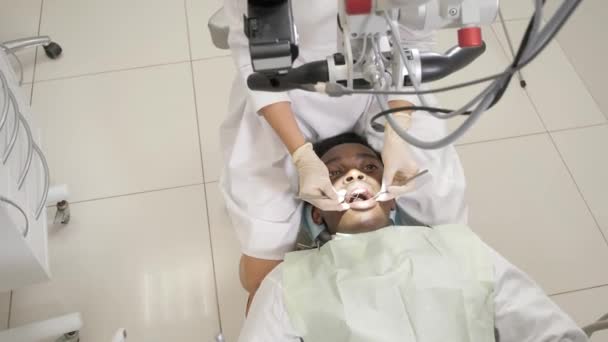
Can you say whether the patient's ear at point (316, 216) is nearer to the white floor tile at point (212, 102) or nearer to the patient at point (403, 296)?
the patient at point (403, 296)

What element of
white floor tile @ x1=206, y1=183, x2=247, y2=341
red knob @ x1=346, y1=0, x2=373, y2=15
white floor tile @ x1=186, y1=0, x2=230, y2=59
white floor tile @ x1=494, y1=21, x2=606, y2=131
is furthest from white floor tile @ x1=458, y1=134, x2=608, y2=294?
red knob @ x1=346, y1=0, x2=373, y2=15

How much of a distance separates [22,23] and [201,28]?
76 cm

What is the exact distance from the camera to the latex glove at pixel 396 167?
4.04ft

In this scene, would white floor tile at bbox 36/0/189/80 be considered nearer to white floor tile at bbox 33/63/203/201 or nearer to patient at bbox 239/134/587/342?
white floor tile at bbox 33/63/203/201

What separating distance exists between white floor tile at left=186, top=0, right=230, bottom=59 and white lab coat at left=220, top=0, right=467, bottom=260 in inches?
31.5

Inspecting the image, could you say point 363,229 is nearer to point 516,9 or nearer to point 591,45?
point 591,45

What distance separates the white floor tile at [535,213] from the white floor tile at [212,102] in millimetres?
904

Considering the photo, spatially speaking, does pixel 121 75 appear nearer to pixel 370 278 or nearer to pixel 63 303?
pixel 63 303

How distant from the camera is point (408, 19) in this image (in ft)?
2.32

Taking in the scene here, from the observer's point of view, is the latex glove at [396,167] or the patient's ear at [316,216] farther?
the patient's ear at [316,216]

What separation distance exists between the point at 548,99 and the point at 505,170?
1.31 ft

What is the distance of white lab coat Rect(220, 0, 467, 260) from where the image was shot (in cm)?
129

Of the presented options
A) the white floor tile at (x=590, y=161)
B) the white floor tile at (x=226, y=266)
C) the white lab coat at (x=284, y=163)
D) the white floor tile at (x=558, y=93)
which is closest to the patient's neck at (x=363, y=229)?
the white lab coat at (x=284, y=163)

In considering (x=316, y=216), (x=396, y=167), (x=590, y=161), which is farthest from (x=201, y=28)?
(x=590, y=161)
